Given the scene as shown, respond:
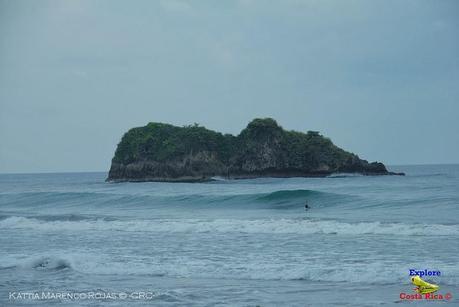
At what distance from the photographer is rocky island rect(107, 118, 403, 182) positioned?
68812 mm

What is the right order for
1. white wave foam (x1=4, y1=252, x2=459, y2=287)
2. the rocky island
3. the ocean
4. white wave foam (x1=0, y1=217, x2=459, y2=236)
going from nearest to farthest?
1. the ocean
2. white wave foam (x1=4, y1=252, x2=459, y2=287)
3. white wave foam (x1=0, y1=217, x2=459, y2=236)
4. the rocky island

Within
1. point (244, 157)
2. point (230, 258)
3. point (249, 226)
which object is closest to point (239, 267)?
point (230, 258)

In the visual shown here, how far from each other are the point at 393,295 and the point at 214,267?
420 cm

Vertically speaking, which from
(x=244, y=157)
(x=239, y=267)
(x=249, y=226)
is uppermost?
(x=244, y=157)

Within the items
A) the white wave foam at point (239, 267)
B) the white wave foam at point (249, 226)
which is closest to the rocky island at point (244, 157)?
the white wave foam at point (249, 226)

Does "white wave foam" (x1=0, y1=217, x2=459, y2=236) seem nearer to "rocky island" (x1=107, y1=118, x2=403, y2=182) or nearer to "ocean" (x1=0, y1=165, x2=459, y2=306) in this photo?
"ocean" (x1=0, y1=165, x2=459, y2=306)

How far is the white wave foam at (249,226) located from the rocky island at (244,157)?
44426 millimetres

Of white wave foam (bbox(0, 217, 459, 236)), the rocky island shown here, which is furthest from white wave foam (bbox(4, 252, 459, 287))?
the rocky island

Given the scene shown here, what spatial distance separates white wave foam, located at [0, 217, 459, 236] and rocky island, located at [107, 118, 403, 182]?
4443 centimetres

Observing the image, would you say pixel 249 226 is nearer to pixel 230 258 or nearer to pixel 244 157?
pixel 230 258

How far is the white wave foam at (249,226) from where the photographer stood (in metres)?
17.4

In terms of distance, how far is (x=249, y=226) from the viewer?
19.8 metres

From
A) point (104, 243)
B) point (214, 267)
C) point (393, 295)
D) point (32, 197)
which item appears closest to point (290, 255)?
point (214, 267)

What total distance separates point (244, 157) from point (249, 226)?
50.1m
